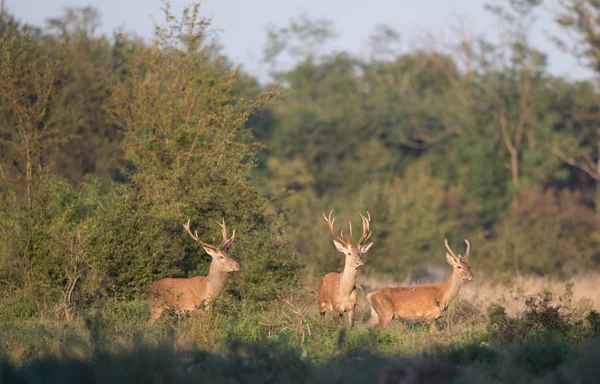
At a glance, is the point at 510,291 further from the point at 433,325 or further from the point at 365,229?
the point at 365,229

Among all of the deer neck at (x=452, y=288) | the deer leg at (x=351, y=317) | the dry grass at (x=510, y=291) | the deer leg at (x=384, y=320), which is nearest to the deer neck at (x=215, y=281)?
the deer leg at (x=351, y=317)

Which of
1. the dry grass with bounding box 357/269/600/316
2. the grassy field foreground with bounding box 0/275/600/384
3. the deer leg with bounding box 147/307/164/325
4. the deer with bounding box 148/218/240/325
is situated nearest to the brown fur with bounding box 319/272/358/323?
the grassy field foreground with bounding box 0/275/600/384

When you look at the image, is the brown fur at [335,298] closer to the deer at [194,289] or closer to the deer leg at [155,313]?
the deer at [194,289]

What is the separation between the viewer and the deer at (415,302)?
12.2 m

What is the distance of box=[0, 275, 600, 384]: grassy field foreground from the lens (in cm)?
734

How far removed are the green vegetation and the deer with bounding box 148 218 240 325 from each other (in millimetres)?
246

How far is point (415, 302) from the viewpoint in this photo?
40.4ft

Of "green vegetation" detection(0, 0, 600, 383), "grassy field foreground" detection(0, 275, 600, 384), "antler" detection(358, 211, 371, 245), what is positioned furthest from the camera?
"antler" detection(358, 211, 371, 245)

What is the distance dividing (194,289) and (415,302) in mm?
3203

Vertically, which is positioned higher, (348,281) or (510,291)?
(348,281)

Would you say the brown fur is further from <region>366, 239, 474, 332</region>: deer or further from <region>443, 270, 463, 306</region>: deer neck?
<region>443, 270, 463, 306</region>: deer neck

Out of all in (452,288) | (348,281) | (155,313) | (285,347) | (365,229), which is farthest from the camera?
(365,229)

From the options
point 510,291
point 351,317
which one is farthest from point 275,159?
point 351,317

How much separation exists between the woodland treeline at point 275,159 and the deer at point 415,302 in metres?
2.04
